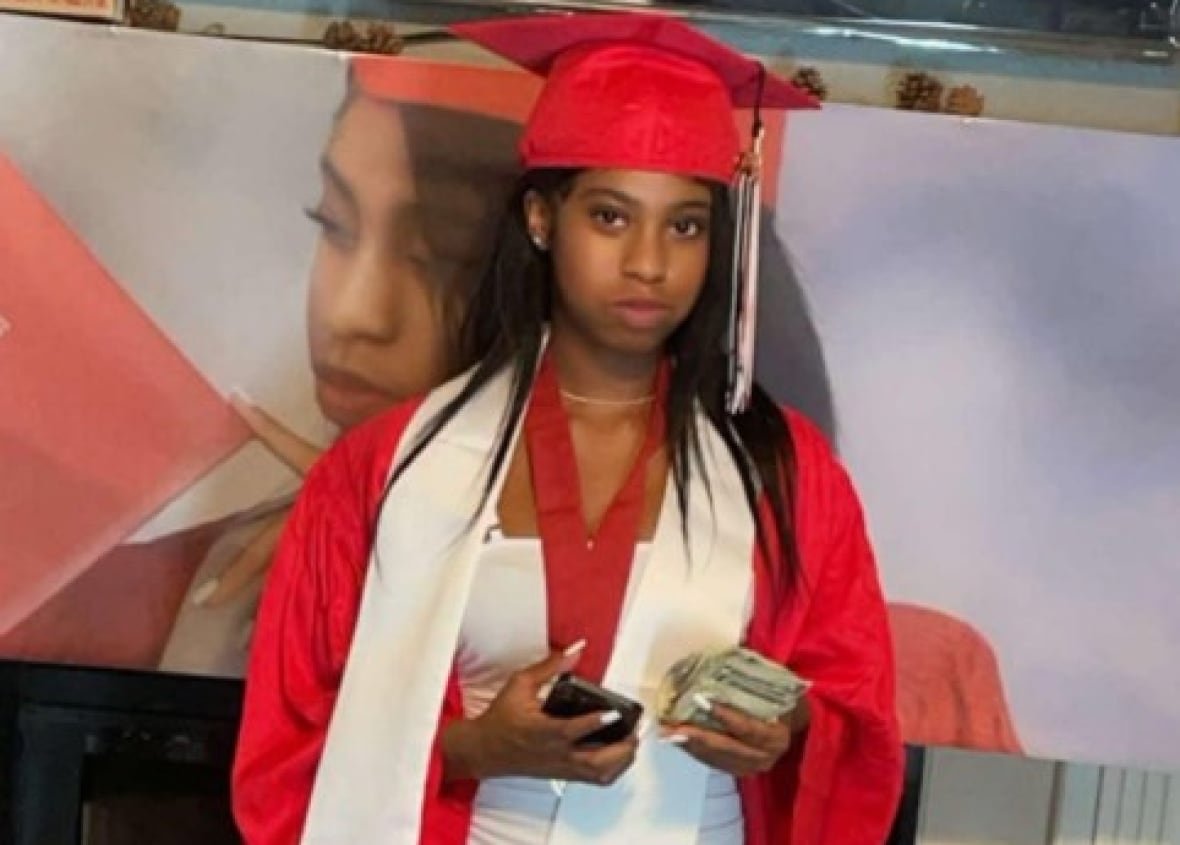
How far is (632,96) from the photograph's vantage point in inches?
49.6

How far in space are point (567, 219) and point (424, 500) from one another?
21 centimetres

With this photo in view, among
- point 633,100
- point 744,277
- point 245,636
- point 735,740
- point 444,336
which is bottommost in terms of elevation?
point 245,636

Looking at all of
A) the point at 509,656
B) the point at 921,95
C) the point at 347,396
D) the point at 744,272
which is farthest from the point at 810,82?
the point at 509,656

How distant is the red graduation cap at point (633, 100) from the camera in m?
1.26

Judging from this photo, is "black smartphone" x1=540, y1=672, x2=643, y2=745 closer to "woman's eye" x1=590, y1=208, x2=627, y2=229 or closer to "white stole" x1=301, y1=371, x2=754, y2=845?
"white stole" x1=301, y1=371, x2=754, y2=845

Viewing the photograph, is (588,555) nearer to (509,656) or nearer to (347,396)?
(509,656)

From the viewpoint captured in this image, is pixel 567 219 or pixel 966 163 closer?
pixel 567 219

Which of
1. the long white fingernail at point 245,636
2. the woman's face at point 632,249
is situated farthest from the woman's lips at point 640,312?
the long white fingernail at point 245,636

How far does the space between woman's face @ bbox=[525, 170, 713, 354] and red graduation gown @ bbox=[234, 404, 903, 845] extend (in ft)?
0.53

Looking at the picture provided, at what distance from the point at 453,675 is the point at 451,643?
0.05 meters

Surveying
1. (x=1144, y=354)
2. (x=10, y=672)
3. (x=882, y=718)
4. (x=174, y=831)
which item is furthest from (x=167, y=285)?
(x=1144, y=354)

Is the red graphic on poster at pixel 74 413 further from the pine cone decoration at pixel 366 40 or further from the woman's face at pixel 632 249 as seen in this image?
the woman's face at pixel 632 249

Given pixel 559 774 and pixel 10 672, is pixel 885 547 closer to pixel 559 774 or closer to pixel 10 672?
pixel 559 774

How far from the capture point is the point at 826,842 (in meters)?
1.40
